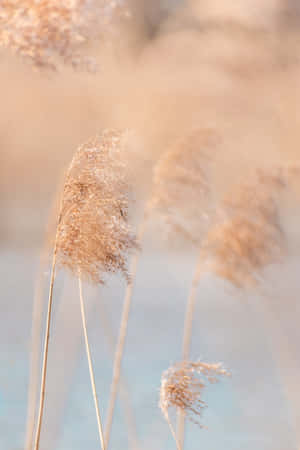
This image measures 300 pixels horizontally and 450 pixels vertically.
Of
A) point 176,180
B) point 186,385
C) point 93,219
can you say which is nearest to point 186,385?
point 186,385

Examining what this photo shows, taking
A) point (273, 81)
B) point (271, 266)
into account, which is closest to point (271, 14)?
point (273, 81)

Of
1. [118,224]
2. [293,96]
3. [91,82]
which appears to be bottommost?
[118,224]

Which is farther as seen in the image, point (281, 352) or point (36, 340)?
point (281, 352)

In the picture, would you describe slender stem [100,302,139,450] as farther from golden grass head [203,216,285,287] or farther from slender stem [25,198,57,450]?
golden grass head [203,216,285,287]

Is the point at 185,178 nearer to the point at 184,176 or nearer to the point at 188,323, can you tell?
the point at 184,176

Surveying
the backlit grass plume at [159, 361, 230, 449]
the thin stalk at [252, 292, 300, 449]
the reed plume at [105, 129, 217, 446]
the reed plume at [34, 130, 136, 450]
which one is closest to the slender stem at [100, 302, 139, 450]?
the reed plume at [105, 129, 217, 446]

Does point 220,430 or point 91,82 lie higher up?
point 91,82

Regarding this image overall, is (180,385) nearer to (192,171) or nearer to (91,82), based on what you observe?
(192,171)
